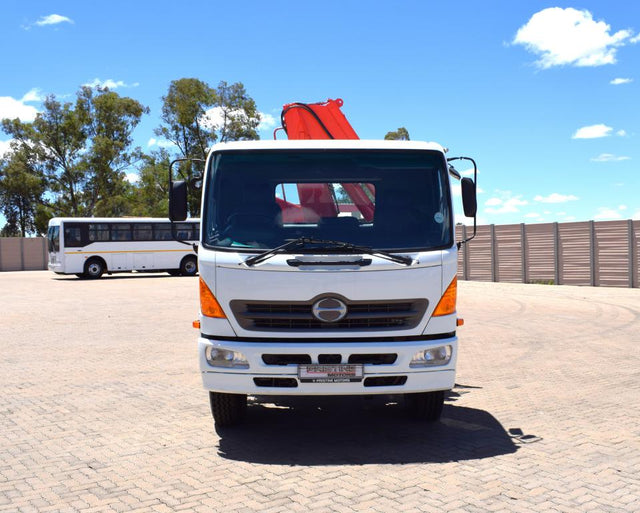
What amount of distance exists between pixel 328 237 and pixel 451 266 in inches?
41.1

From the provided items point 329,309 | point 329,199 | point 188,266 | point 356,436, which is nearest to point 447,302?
point 329,309

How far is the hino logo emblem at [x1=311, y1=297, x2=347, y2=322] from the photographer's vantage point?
5816 millimetres

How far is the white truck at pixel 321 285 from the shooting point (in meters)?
5.82

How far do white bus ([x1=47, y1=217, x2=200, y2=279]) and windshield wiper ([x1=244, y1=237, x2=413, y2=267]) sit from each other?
1160 inches

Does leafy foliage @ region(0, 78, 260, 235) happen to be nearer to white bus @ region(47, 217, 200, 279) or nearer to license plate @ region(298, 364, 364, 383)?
white bus @ region(47, 217, 200, 279)

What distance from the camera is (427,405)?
6742 mm

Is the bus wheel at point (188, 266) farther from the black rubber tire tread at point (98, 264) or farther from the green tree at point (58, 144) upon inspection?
the green tree at point (58, 144)

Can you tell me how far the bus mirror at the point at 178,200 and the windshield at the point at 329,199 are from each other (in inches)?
14.5

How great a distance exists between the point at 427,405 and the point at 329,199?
212 centimetres

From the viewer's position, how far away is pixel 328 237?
6070 mm

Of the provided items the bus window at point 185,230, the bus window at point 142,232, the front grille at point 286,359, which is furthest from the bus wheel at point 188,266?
the front grille at point 286,359

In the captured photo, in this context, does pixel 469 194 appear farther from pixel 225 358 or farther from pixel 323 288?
pixel 225 358

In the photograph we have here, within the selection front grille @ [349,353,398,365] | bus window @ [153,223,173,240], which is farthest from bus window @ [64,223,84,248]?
front grille @ [349,353,398,365]

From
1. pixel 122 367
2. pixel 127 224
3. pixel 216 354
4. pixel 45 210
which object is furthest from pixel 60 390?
pixel 45 210
